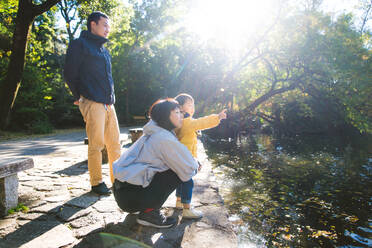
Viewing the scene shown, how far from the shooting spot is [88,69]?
268cm

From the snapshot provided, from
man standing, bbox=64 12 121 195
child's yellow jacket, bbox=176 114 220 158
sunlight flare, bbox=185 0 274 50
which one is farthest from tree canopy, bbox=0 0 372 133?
child's yellow jacket, bbox=176 114 220 158

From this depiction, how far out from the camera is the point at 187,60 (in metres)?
20.4

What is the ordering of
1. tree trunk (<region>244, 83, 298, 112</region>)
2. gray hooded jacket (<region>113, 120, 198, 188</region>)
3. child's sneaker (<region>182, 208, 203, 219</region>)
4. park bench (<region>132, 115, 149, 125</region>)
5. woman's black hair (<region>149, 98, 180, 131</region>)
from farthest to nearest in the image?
park bench (<region>132, 115, 149, 125</region>) < tree trunk (<region>244, 83, 298, 112</region>) < child's sneaker (<region>182, 208, 203, 219</region>) < woman's black hair (<region>149, 98, 180, 131</region>) < gray hooded jacket (<region>113, 120, 198, 188</region>)

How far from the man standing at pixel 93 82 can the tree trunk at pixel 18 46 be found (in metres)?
2.70

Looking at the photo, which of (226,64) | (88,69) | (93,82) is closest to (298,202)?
(93,82)

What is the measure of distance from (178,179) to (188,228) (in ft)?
1.39

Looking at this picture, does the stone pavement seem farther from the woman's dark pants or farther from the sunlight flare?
the sunlight flare

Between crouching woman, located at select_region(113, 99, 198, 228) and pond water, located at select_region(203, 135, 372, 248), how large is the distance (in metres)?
1.01

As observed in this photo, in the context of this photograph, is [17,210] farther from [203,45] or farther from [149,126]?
[203,45]

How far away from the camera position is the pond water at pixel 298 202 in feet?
8.75

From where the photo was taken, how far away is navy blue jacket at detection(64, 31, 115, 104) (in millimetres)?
2596

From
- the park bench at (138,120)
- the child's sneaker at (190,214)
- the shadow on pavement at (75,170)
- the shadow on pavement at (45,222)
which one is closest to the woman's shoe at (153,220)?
the child's sneaker at (190,214)

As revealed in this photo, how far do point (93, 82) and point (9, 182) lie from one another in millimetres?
1253

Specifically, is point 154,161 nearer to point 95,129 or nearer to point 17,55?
point 95,129
